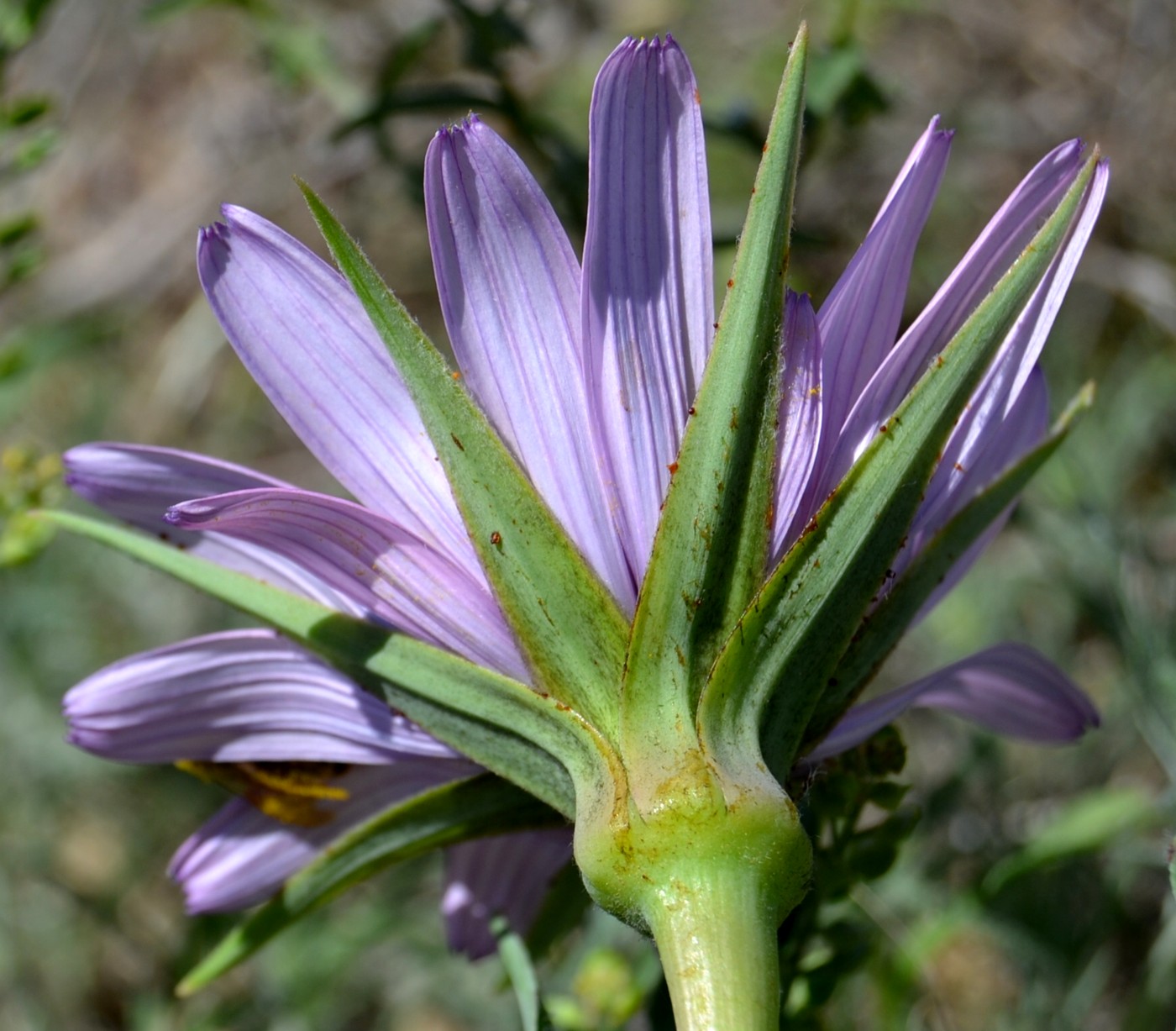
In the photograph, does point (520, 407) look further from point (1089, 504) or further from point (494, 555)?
point (1089, 504)

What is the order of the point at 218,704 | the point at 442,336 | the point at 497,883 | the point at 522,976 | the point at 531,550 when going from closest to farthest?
the point at 531,550
the point at 522,976
the point at 218,704
the point at 497,883
the point at 442,336

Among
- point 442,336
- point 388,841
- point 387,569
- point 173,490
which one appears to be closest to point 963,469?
point 387,569

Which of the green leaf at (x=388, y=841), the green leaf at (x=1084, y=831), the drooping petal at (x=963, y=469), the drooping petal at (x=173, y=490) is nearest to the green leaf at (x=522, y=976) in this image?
the green leaf at (x=388, y=841)

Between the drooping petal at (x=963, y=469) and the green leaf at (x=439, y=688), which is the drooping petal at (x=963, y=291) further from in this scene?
the green leaf at (x=439, y=688)

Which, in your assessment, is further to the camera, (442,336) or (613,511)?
(442,336)

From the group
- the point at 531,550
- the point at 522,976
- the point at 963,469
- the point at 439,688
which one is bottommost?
the point at 522,976

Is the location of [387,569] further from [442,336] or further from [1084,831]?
[442,336]

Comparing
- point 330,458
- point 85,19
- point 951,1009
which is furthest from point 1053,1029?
point 85,19
